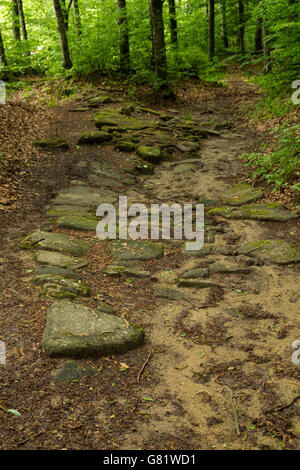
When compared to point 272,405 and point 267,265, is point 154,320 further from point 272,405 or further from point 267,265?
point 267,265

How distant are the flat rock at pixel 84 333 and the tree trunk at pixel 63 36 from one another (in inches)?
534

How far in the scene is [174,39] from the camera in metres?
19.8

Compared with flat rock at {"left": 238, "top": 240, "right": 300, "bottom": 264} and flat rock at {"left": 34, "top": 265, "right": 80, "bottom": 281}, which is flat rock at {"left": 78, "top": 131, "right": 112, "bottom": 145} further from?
flat rock at {"left": 34, "top": 265, "right": 80, "bottom": 281}

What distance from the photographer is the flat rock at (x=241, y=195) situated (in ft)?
24.2

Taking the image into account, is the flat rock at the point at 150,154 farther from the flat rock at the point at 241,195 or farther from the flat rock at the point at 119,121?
the flat rock at the point at 241,195

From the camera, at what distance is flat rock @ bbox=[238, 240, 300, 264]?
5214 millimetres

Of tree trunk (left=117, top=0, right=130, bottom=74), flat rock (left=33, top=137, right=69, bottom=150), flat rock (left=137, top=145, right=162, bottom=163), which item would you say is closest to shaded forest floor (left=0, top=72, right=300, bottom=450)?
flat rock (left=33, top=137, right=69, bottom=150)

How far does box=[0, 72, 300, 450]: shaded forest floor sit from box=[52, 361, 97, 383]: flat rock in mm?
41

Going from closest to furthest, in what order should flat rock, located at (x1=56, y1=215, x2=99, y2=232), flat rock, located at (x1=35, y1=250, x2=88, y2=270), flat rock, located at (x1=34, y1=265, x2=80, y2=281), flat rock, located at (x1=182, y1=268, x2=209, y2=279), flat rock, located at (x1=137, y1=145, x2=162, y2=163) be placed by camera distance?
flat rock, located at (x1=34, y1=265, x2=80, y2=281), flat rock, located at (x1=35, y1=250, x2=88, y2=270), flat rock, located at (x1=182, y1=268, x2=209, y2=279), flat rock, located at (x1=56, y1=215, x2=99, y2=232), flat rock, located at (x1=137, y1=145, x2=162, y2=163)

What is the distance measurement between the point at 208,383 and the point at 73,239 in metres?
3.11

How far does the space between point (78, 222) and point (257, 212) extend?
305cm

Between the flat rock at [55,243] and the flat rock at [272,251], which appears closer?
the flat rock at [55,243]

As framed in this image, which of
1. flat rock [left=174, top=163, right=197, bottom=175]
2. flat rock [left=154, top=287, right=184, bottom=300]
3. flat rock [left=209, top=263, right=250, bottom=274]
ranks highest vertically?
flat rock [left=174, top=163, right=197, bottom=175]

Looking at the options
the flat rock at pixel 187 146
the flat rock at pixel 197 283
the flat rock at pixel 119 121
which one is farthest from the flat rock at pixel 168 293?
the flat rock at pixel 119 121
